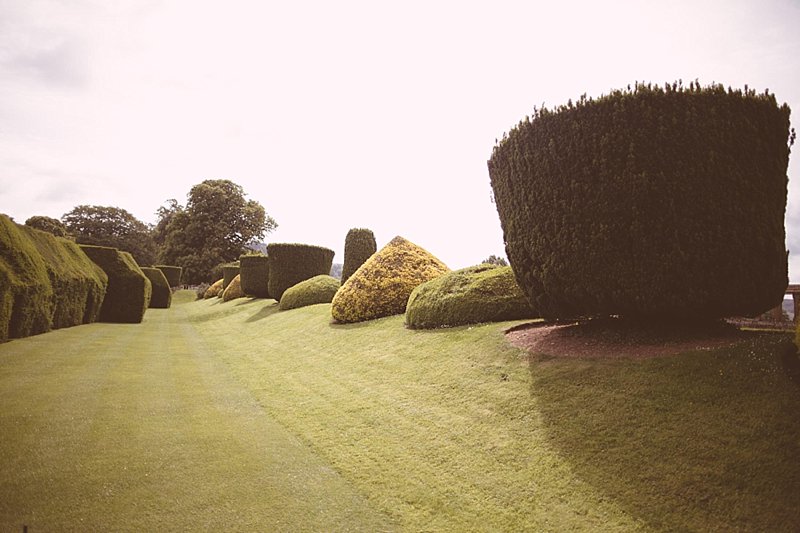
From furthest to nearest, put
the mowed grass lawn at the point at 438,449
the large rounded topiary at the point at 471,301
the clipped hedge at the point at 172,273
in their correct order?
the clipped hedge at the point at 172,273 → the large rounded topiary at the point at 471,301 → the mowed grass lawn at the point at 438,449

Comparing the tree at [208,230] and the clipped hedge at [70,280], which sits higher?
the tree at [208,230]

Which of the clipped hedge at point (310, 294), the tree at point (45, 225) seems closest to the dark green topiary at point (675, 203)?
Answer: the clipped hedge at point (310, 294)

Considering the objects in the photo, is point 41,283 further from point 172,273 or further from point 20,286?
point 172,273

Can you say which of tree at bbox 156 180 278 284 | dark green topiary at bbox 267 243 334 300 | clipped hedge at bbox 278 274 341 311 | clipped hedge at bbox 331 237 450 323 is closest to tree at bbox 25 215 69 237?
tree at bbox 156 180 278 284

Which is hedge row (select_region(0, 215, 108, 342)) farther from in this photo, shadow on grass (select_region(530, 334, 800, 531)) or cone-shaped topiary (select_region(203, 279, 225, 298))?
cone-shaped topiary (select_region(203, 279, 225, 298))

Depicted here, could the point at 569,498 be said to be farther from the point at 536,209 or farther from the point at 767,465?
the point at 536,209

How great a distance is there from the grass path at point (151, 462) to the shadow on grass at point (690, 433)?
2228mm

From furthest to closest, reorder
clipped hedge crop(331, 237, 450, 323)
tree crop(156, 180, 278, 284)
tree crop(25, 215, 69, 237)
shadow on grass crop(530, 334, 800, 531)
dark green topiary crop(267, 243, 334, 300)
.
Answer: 1. tree crop(25, 215, 69, 237)
2. tree crop(156, 180, 278, 284)
3. dark green topiary crop(267, 243, 334, 300)
4. clipped hedge crop(331, 237, 450, 323)
5. shadow on grass crop(530, 334, 800, 531)

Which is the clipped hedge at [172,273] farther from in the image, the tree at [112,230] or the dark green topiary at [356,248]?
the dark green topiary at [356,248]

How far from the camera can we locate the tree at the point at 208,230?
54.4 m

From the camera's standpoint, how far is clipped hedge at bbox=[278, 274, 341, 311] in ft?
64.6

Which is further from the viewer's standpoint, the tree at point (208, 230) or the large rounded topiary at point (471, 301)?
the tree at point (208, 230)

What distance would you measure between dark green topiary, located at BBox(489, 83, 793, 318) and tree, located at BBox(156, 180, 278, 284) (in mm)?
55813

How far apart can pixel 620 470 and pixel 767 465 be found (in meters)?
1.12
